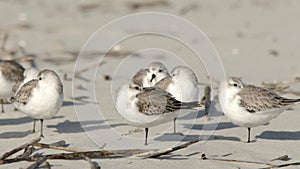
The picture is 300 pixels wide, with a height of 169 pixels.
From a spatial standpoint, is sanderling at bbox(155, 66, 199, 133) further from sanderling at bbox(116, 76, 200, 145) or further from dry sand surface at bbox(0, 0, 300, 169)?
sanderling at bbox(116, 76, 200, 145)

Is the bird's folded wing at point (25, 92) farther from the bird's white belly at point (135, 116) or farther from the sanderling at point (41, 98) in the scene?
the bird's white belly at point (135, 116)

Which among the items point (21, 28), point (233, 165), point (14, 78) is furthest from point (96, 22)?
point (233, 165)

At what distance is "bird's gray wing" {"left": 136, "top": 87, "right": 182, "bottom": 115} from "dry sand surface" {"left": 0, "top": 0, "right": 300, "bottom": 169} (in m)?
0.39

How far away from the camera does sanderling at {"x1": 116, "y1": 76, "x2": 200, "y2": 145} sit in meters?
6.67

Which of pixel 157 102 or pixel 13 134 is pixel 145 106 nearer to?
pixel 157 102

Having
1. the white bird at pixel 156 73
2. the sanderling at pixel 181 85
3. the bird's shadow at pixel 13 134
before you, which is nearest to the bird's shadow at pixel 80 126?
the bird's shadow at pixel 13 134

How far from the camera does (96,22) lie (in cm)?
1798

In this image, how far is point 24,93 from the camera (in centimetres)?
721

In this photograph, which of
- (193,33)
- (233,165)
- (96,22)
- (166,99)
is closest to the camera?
(233,165)

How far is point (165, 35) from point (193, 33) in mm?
1365

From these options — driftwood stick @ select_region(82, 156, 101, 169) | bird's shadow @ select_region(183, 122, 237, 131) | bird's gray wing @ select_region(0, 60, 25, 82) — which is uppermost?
bird's gray wing @ select_region(0, 60, 25, 82)

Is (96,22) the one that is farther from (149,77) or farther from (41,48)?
(149,77)

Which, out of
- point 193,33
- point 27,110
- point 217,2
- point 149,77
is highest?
point 217,2

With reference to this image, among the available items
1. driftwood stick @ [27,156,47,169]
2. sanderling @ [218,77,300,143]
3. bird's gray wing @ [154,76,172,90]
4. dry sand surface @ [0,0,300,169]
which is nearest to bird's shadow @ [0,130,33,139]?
dry sand surface @ [0,0,300,169]
